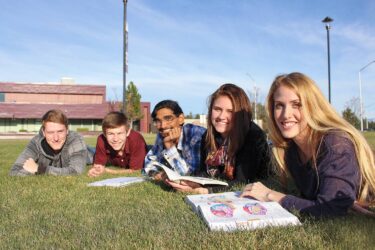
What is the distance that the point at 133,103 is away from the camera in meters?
57.6

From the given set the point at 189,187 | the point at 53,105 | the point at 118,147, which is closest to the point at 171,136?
the point at 189,187

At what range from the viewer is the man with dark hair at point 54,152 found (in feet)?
21.2

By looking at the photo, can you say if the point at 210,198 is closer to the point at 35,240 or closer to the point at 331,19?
the point at 35,240

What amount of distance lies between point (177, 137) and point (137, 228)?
2740mm

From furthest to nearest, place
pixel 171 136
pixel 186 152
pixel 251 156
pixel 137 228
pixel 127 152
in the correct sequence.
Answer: pixel 127 152 → pixel 171 136 → pixel 186 152 → pixel 251 156 → pixel 137 228

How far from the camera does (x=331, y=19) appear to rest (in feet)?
63.7

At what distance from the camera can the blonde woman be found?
294 centimetres

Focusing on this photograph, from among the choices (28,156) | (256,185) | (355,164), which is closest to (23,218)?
(256,185)

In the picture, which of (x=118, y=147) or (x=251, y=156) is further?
(x=118, y=147)

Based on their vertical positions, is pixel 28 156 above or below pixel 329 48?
below

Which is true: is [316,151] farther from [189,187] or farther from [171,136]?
[171,136]

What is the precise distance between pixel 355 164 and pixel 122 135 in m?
4.48

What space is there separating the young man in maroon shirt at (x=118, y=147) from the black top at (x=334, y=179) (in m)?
4.01

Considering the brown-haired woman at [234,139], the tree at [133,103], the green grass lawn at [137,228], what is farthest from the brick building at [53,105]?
the green grass lawn at [137,228]
